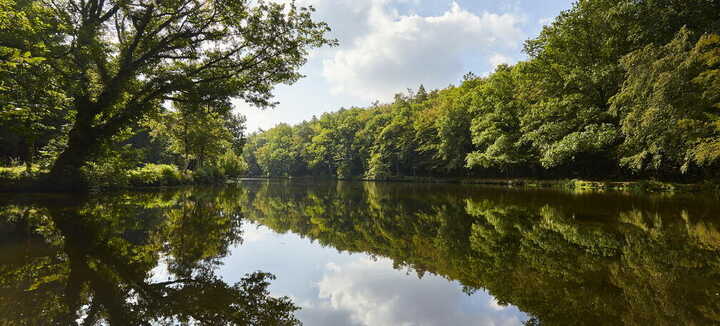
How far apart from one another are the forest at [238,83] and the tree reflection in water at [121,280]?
413 cm

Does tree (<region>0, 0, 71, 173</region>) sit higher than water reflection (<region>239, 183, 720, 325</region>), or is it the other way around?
tree (<region>0, 0, 71, 173</region>)

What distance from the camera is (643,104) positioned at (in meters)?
16.7

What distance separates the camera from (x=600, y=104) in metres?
23.5

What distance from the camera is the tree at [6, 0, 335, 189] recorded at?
12375 millimetres

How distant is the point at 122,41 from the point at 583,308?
17979 millimetres

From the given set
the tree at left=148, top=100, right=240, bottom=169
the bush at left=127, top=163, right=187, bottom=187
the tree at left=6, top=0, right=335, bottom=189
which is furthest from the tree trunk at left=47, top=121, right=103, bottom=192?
the tree at left=148, top=100, right=240, bottom=169

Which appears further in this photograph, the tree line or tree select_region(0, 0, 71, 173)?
the tree line

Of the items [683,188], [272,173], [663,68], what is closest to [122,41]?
[663,68]

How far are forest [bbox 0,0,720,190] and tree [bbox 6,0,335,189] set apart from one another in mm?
59

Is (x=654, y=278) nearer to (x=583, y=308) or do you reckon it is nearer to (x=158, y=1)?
(x=583, y=308)

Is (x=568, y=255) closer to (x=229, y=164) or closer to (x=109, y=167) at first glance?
(x=109, y=167)

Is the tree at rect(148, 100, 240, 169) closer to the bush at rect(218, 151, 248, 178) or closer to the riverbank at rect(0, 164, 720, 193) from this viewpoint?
the riverbank at rect(0, 164, 720, 193)

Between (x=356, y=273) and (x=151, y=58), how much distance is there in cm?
1409

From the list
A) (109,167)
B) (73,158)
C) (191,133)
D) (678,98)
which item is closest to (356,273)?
(73,158)
